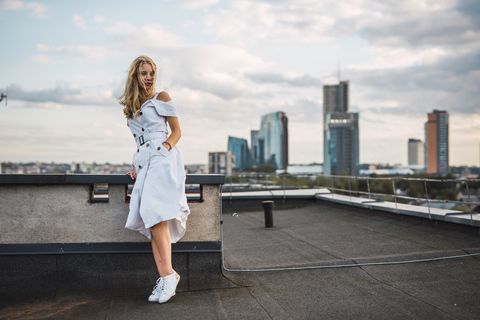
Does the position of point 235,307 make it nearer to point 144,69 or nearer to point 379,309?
point 379,309

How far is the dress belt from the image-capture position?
10.4 feet

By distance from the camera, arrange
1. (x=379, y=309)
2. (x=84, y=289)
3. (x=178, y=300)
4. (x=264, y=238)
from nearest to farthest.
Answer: (x=379, y=309) < (x=178, y=300) < (x=84, y=289) < (x=264, y=238)

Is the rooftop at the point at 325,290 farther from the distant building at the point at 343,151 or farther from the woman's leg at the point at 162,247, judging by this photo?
the distant building at the point at 343,151

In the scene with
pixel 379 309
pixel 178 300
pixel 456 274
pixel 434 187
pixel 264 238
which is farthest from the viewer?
pixel 434 187

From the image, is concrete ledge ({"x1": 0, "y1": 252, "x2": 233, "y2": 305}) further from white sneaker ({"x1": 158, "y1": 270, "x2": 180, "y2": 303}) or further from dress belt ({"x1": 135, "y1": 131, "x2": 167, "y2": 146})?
dress belt ({"x1": 135, "y1": 131, "x2": 167, "y2": 146})

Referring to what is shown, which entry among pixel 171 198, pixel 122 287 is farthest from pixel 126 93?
pixel 122 287

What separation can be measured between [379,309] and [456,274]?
1460 mm

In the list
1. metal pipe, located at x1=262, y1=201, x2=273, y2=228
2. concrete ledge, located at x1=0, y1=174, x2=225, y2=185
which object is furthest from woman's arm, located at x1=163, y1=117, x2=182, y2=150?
metal pipe, located at x1=262, y1=201, x2=273, y2=228

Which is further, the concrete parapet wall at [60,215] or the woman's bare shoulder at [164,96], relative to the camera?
the concrete parapet wall at [60,215]

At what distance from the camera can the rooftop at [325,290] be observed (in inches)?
114

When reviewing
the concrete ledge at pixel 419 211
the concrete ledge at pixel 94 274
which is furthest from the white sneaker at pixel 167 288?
the concrete ledge at pixel 419 211

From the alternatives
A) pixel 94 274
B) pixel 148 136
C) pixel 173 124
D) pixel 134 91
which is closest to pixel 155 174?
pixel 148 136

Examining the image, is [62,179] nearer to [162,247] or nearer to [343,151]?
[162,247]

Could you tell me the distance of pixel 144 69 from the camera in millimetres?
3244
